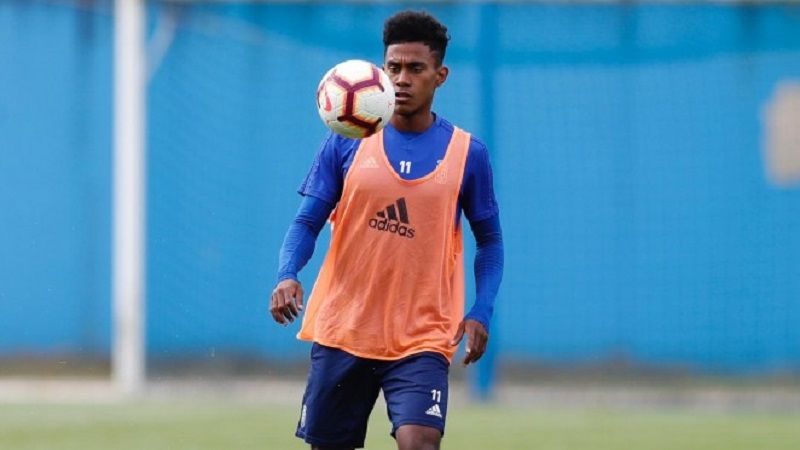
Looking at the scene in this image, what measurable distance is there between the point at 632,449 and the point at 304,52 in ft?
20.0

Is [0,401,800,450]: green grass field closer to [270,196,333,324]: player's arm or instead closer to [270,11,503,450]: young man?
[270,11,503,450]: young man

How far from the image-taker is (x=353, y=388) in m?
6.45

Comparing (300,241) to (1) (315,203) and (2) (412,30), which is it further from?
(2) (412,30)

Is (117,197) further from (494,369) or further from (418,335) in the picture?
(418,335)

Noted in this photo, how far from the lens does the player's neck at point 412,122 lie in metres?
6.57

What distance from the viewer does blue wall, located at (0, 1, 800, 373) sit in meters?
14.4

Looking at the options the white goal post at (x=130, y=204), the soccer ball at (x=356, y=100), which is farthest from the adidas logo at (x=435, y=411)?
the white goal post at (x=130, y=204)

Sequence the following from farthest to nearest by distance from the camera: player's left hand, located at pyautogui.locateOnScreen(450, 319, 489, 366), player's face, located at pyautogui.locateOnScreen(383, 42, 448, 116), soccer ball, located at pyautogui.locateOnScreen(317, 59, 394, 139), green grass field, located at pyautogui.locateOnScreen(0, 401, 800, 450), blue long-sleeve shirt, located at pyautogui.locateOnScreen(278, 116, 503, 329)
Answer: green grass field, located at pyautogui.locateOnScreen(0, 401, 800, 450) < player's face, located at pyautogui.locateOnScreen(383, 42, 448, 116) < blue long-sleeve shirt, located at pyautogui.locateOnScreen(278, 116, 503, 329) < player's left hand, located at pyautogui.locateOnScreen(450, 319, 489, 366) < soccer ball, located at pyautogui.locateOnScreen(317, 59, 394, 139)

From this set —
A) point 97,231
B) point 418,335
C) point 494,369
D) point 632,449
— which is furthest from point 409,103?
point 97,231

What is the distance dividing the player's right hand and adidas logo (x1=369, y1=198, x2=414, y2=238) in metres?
0.48

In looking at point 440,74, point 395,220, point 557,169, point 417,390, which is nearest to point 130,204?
point 557,169

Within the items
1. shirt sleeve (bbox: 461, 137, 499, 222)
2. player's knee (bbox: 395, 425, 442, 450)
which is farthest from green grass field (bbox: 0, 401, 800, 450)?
player's knee (bbox: 395, 425, 442, 450)

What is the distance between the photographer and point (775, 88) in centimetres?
1442

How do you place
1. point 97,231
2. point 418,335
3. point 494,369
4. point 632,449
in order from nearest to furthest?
point 418,335 → point 632,449 → point 494,369 → point 97,231
